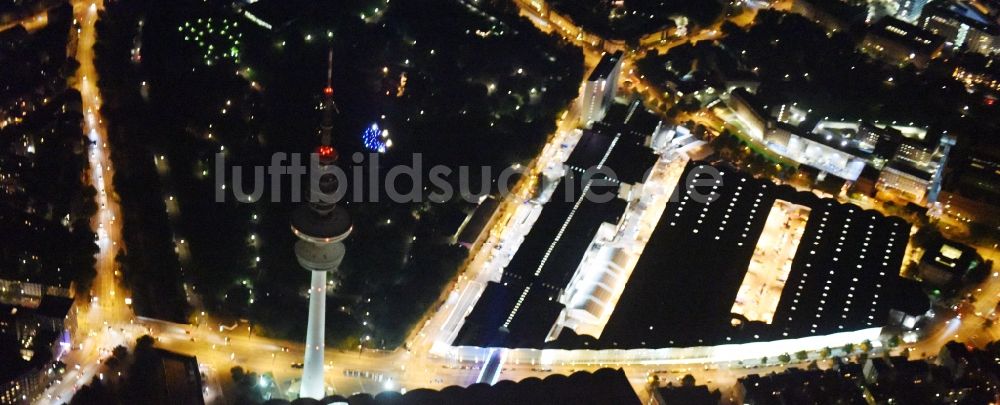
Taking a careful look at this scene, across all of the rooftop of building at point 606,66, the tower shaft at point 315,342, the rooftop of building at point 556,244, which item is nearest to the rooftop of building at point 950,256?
the rooftop of building at point 556,244

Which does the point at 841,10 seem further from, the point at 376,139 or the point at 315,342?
the point at 315,342

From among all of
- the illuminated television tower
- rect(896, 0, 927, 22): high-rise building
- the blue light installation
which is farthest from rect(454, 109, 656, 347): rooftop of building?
rect(896, 0, 927, 22): high-rise building

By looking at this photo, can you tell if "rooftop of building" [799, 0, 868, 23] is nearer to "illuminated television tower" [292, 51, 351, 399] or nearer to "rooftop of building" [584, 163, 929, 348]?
"rooftop of building" [584, 163, 929, 348]

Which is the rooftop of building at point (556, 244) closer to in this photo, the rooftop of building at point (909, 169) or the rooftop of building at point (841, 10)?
the rooftop of building at point (909, 169)

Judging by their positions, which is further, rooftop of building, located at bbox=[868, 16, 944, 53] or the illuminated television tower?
rooftop of building, located at bbox=[868, 16, 944, 53]

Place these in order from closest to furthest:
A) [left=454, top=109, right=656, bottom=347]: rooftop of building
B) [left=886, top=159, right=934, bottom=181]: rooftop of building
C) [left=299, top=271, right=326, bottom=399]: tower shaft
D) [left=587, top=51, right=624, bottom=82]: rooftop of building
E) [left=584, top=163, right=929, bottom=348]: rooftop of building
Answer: [left=299, top=271, right=326, bottom=399]: tower shaft, [left=454, top=109, right=656, bottom=347]: rooftop of building, [left=584, top=163, right=929, bottom=348]: rooftop of building, [left=886, top=159, right=934, bottom=181]: rooftop of building, [left=587, top=51, right=624, bottom=82]: rooftop of building

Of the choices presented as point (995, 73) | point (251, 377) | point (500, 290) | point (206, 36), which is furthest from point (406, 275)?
point (995, 73)

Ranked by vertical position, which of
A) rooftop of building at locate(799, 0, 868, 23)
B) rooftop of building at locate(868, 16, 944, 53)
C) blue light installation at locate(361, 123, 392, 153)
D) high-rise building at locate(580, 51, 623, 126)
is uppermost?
rooftop of building at locate(799, 0, 868, 23)
